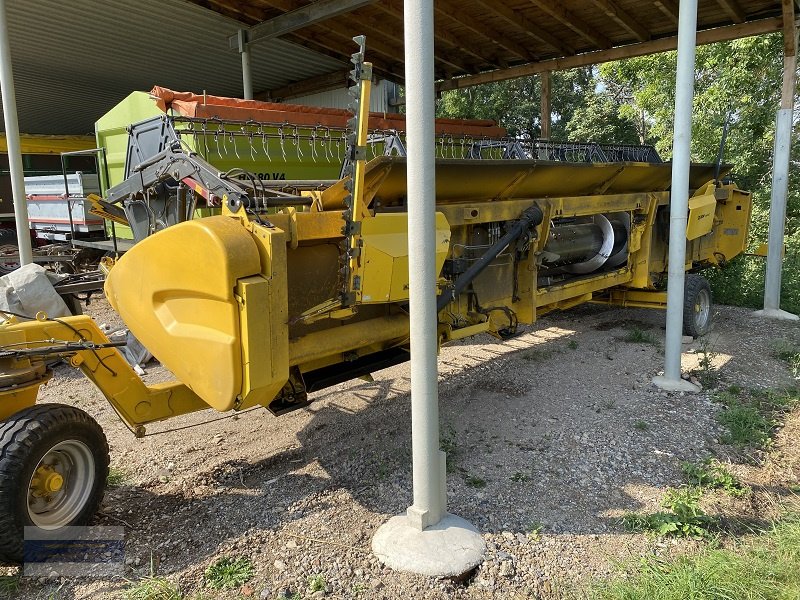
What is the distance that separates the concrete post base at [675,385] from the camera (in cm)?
513

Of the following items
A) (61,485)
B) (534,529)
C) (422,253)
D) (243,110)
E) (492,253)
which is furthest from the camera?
(243,110)

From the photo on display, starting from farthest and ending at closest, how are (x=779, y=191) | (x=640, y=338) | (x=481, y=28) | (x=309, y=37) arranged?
(x=309, y=37) < (x=481, y=28) < (x=779, y=191) < (x=640, y=338)

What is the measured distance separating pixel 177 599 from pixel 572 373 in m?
3.99

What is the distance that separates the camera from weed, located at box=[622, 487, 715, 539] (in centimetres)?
310

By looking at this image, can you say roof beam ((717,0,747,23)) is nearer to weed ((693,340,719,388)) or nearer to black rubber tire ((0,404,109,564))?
weed ((693,340,719,388))

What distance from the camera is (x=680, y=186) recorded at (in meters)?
5.04

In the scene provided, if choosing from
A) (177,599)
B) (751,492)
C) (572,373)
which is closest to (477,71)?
(572,373)

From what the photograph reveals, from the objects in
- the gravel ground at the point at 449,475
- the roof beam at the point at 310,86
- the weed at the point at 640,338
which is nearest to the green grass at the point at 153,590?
the gravel ground at the point at 449,475

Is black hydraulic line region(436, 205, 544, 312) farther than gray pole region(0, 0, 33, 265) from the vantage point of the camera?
No

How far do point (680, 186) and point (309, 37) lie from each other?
868 centimetres

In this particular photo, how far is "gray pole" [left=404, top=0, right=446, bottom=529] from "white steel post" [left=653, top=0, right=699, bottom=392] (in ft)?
9.99

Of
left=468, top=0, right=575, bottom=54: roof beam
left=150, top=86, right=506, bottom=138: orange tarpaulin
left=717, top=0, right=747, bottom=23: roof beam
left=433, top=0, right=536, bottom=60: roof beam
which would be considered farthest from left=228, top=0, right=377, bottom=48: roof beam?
left=717, top=0, right=747, bottom=23: roof beam

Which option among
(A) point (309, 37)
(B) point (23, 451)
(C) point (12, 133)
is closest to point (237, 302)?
(B) point (23, 451)

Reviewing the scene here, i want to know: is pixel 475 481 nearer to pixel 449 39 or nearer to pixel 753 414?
pixel 753 414
